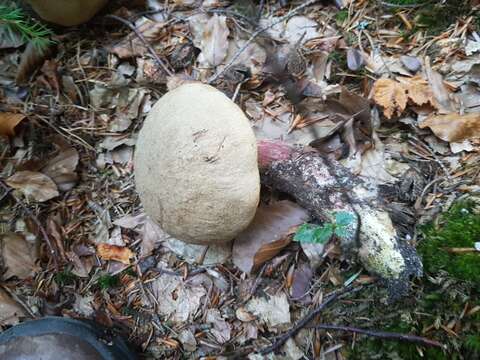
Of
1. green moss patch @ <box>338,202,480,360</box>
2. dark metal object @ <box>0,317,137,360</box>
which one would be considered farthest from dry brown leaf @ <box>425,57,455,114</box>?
dark metal object @ <box>0,317,137,360</box>

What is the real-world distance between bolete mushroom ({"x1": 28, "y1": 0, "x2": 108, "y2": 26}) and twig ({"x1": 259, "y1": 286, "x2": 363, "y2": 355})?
2.13 m

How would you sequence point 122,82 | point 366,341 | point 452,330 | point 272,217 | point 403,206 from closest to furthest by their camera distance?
point 452,330 → point 366,341 → point 403,206 → point 272,217 → point 122,82

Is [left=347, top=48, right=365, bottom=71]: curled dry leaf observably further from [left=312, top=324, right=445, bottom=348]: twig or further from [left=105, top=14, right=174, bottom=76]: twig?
[left=312, top=324, right=445, bottom=348]: twig

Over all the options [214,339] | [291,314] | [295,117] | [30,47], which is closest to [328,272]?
[291,314]

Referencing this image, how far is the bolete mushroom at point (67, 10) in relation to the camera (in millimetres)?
2430

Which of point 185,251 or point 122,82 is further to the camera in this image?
point 122,82

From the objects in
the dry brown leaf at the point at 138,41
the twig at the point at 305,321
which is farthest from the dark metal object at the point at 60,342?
the dry brown leaf at the point at 138,41

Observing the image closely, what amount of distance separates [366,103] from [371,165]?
310 mm

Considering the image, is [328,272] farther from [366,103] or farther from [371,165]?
[366,103]

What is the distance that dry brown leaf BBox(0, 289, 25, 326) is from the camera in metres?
2.18

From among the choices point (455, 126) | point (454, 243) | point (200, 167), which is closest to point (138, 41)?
point (200, 167)

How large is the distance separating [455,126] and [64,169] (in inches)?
80.5

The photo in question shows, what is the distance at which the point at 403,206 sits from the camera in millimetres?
1864

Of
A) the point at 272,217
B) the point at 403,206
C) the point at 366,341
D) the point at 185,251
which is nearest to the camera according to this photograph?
the point at 366,341
